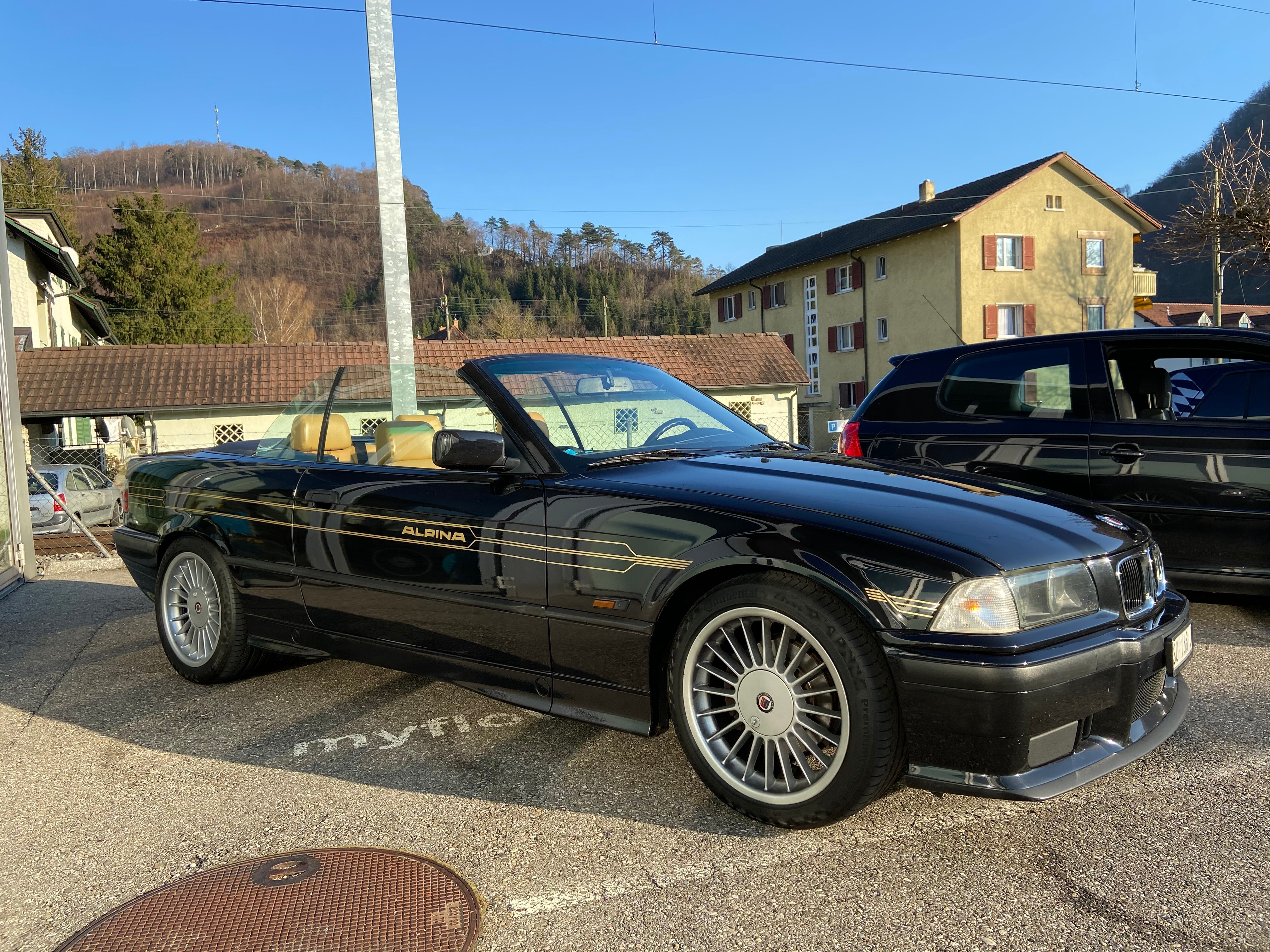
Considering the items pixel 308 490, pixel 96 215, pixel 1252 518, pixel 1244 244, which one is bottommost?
pixel 1252 518

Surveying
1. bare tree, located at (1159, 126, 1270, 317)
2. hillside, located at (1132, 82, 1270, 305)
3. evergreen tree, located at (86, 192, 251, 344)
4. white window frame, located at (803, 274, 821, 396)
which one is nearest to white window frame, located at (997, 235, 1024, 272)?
white window frame, located at (803, 274, 821, 396)

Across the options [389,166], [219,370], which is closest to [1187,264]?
[219,370]

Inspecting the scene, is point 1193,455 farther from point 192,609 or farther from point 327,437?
point 192,609

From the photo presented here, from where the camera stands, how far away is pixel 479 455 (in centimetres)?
330

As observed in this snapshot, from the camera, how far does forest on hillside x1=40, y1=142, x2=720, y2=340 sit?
7431 cm

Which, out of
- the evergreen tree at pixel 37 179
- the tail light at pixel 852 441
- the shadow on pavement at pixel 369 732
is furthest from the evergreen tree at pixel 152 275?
the tail light at pixel 852 441

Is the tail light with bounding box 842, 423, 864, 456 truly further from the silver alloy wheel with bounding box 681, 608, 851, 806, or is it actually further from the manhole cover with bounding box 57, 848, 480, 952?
the manhole cover with bounding box 57, 848, 480, 952

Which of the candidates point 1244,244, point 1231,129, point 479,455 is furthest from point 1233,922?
point 1231,129

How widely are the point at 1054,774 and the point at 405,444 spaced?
268cm

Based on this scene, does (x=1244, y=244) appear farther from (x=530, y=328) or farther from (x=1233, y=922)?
(x=530, y=328)

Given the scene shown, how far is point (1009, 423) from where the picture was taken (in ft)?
18.4

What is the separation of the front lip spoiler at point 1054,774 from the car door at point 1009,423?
267 cm

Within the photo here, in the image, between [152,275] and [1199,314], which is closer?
[152,275]

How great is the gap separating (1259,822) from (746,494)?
179 centimetres
